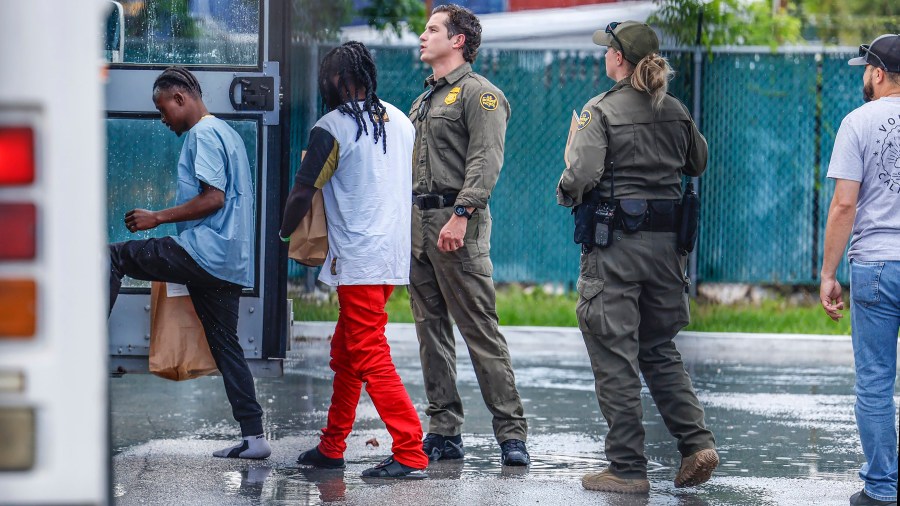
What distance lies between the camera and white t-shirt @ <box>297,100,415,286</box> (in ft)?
18.5

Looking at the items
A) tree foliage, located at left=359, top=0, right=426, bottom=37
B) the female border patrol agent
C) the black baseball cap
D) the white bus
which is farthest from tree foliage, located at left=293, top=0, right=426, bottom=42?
the white bus

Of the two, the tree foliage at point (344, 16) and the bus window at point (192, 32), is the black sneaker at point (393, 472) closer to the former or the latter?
the bus window at point (192, 32)

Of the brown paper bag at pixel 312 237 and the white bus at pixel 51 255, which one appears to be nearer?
the white bus at pixel 51 255

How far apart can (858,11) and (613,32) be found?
16.2 meters

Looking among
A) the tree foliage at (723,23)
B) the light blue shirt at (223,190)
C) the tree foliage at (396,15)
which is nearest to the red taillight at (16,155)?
the light blue shirt at (223,190)

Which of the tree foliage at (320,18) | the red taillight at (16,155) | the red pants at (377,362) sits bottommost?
the red pants at (377,362)

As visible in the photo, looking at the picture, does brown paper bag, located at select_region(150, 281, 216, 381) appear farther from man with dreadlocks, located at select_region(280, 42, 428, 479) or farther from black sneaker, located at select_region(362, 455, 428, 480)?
black sneaker, located at select_region(362, 455, 428, 480)

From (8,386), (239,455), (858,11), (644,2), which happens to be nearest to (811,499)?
(239,455)

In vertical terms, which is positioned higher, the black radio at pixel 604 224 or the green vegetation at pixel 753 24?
the green vegetation at pixel 753 24

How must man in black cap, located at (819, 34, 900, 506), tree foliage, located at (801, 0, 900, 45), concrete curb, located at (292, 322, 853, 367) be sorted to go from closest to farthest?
1. man in black cap, located at (819, 34, 900, 506)
2. concrete curb, located at (292, 322, 853, 367)
3. tree foliage, located at (801, 0, 900, 45)

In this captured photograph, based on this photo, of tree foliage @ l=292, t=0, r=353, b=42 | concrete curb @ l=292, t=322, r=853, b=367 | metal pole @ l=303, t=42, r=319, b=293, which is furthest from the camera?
concrete curb @ l=292, t=322, r=853, b=367

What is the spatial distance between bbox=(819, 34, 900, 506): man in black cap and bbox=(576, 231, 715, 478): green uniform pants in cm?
68

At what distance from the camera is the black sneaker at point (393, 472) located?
5.82m

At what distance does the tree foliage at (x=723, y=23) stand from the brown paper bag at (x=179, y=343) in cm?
624
